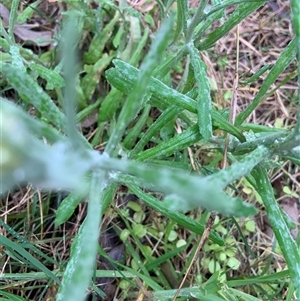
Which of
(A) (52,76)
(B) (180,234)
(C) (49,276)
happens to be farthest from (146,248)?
(A) (52,76)

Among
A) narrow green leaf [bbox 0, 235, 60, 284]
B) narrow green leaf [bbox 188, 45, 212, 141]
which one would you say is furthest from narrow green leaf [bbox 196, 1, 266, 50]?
narrow green leaf [bbox 0, 235, 60, 284]

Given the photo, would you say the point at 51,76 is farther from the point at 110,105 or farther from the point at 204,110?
the point at 204,110

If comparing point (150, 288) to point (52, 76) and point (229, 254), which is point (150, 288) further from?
point (52, 76)

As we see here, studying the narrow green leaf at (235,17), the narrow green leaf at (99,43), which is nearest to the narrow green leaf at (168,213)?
the narrow green leaf at (235,17)

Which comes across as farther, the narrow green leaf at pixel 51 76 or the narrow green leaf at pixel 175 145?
the narrow green leaf at pixel 51 76

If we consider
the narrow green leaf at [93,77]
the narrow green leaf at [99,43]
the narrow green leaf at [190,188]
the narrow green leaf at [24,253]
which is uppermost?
the narrow green leaf at [190,188]

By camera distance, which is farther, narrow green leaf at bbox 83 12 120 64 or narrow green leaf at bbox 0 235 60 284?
narrow green leaf at bbox 83 12 120 64

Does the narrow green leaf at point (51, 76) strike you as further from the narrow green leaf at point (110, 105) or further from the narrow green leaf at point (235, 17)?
the narrow green leaf at point (235, 17)

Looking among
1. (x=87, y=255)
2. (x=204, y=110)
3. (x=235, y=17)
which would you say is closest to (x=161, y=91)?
(x=204, y=110)

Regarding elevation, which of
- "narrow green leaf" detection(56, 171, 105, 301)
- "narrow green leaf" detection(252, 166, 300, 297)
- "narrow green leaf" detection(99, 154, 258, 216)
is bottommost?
"narrow green leaf" detection(252, 166, 300, 297)

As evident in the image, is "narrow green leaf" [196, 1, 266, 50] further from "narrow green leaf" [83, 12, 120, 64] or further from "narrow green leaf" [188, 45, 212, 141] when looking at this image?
"narrow green leaf" [83, 12, 120, 64]

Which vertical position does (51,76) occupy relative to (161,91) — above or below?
below
